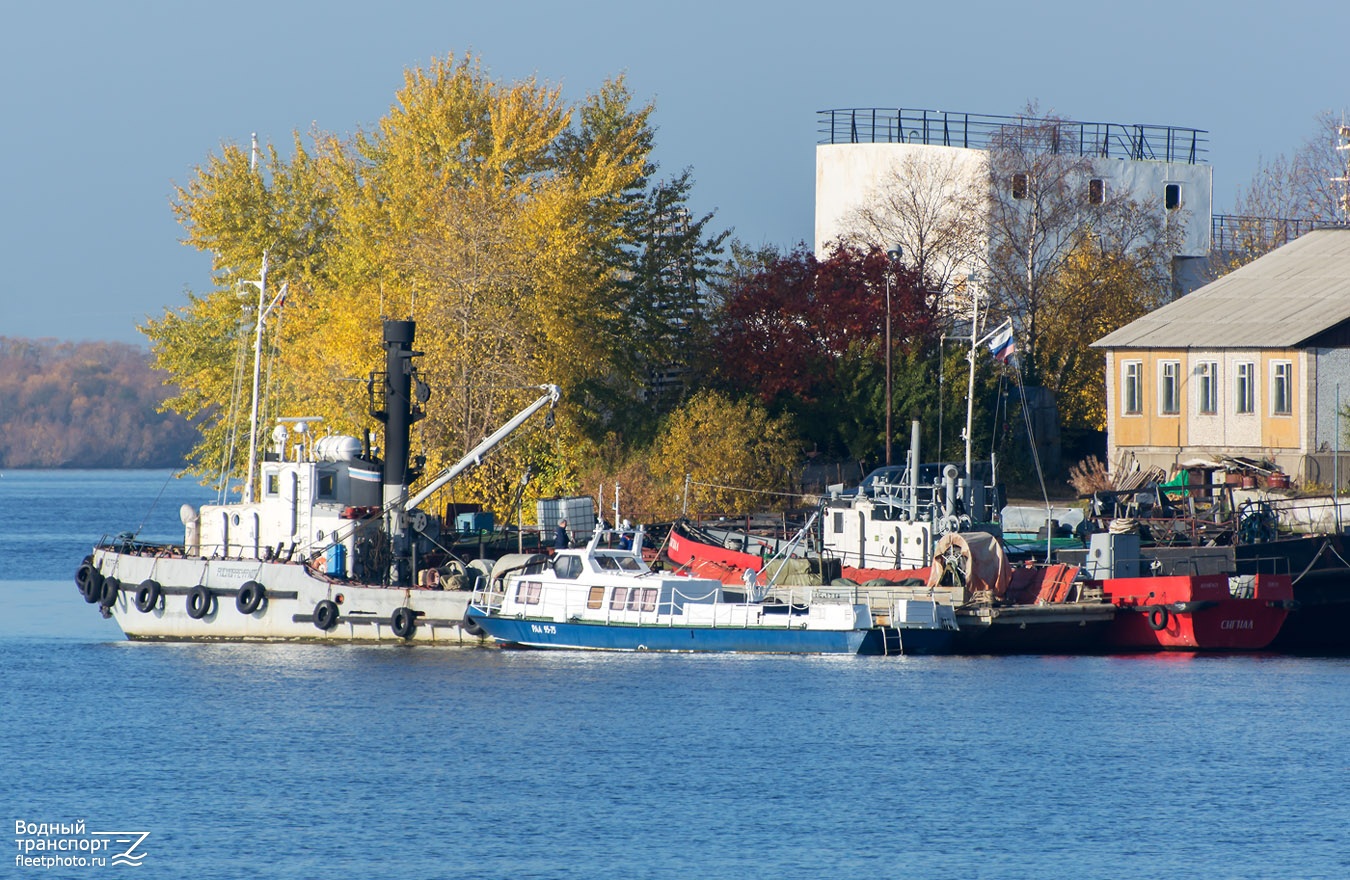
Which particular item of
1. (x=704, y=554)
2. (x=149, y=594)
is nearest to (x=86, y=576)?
(x=149, y=594)

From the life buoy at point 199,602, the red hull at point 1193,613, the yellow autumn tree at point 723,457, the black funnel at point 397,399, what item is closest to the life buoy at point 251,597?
the life buoy at point 199,602

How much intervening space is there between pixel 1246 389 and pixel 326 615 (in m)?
29.8

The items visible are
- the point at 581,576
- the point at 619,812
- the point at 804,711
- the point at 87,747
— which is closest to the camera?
the point at 619,812

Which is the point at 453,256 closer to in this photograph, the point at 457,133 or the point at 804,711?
the point at 457,133

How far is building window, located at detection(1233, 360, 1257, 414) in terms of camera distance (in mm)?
60531

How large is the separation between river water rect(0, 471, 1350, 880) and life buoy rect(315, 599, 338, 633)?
0.98 m

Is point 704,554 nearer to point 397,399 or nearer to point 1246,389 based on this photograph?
point 397,399

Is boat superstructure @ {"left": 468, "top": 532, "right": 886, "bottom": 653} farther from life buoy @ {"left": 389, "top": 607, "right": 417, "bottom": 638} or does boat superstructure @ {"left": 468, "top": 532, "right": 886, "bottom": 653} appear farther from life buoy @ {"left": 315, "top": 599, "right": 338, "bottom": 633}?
life buoy @ {"left": 315, "top": 599, "right": 338, "bottom": 633}

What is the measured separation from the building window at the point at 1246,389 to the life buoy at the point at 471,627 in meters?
26.6

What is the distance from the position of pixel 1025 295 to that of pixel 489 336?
2367 cm

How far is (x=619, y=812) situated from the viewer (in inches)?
1243

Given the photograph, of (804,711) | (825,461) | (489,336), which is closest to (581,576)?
(804,711)

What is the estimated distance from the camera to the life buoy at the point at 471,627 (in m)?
45.8

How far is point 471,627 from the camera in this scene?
45969mm
